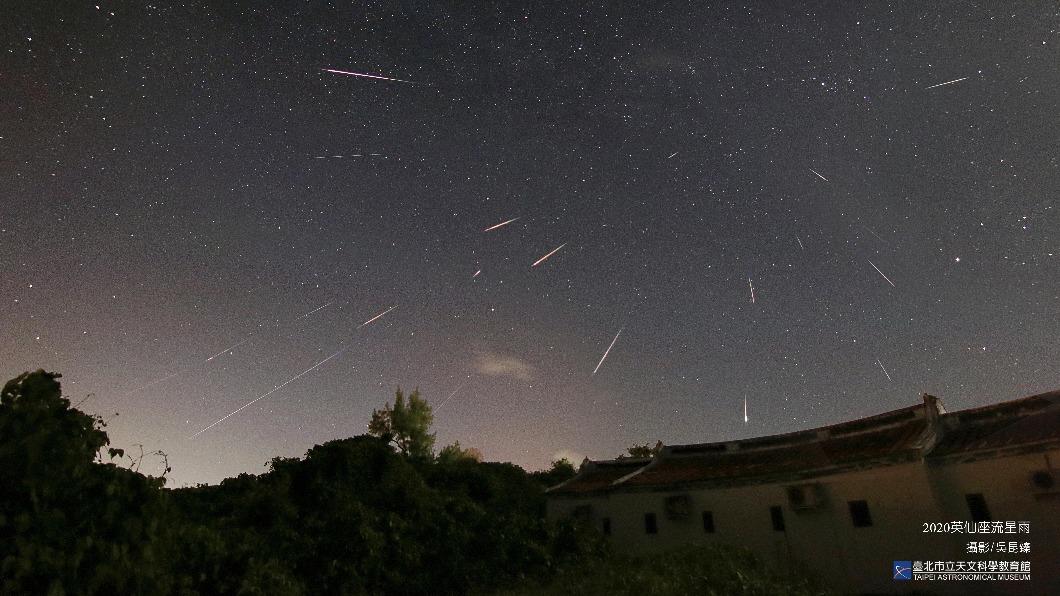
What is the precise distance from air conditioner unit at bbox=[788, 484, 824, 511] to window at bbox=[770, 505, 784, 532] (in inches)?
21.9

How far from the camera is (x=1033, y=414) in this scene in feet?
60.7

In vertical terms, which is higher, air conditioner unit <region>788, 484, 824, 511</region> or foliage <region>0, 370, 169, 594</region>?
foliage <region>0, 370, 169, 594</region>

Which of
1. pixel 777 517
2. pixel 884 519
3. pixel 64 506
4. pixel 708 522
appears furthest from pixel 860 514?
pixel 64 506

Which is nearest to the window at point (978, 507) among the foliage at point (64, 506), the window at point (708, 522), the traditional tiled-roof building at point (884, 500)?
the traditional tiled-roof building at point (884, 500)

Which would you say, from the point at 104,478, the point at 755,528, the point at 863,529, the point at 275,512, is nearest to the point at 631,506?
the point at 755,528

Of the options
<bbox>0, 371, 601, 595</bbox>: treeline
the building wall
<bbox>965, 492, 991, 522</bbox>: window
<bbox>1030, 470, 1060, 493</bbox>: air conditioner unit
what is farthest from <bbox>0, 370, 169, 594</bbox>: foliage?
<bbox>965, 492, 991, 522</bbox>: window

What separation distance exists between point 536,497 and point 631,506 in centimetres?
1165

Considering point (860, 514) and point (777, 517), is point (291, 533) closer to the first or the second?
point (777, 517)

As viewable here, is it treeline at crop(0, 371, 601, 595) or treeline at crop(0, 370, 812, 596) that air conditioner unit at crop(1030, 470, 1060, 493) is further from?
treeline at crop(0, 371, 601, 595)

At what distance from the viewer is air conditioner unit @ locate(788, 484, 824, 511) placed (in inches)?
778

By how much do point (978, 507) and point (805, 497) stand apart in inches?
199

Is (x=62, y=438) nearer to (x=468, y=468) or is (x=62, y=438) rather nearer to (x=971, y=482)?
(x=971, y=482)

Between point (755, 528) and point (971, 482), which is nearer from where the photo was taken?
point (971, 482)

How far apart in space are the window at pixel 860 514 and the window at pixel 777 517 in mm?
2536
